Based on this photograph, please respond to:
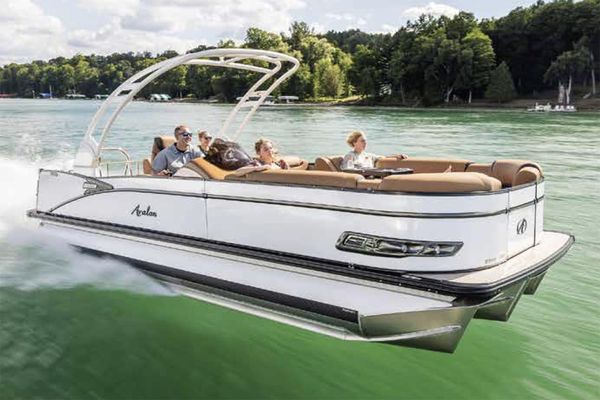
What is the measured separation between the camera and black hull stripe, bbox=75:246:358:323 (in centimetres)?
432

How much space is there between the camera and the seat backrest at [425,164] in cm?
553

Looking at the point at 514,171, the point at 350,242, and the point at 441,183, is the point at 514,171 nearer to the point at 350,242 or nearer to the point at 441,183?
the point at 441,183

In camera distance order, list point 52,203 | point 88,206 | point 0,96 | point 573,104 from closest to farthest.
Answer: point 88,206, point 52,203, point 573,104, point 0,96

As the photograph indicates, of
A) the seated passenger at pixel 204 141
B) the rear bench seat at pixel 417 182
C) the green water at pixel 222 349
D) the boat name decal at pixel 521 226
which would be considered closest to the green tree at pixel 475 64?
the green water at pixel 222 349

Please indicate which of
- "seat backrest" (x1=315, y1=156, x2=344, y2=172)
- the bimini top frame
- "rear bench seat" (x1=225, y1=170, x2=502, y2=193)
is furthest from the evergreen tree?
"rear bench seat" (x1=225, y1=170, x2=502, y2=193)

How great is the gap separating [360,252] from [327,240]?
0.90ft

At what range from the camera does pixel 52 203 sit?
671 centimetres

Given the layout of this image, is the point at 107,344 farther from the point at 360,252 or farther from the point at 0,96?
the point at 0,96

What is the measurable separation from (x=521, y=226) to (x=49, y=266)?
15.8ft

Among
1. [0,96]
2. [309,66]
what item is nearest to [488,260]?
[309,66]

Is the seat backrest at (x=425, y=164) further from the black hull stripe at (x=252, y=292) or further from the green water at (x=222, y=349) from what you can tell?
the black hull stripe at (x=252, y=292)

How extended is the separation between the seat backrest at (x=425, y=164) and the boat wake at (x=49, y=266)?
2.40 meters

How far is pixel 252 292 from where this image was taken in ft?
15.7

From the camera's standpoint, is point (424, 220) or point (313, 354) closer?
point (424, 220)
